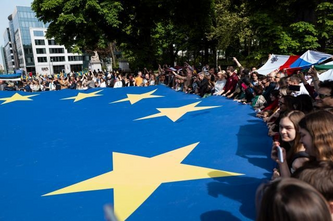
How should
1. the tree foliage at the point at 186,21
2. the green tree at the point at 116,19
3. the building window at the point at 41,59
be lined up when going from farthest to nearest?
the building window at the point at 41,59 < the green tree at the point at 116,19 < the tree foliage at the point at 186,21

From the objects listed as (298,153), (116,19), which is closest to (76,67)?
(116,19)

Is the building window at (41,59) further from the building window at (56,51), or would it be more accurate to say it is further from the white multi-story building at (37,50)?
the building window at (56,51)

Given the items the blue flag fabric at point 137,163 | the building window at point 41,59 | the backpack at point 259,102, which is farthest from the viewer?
the building window at point 41,59

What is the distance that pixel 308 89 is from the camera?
6.73 m

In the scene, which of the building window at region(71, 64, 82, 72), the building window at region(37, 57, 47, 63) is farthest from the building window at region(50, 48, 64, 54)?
the building window at region(71, 64, 82, 72)

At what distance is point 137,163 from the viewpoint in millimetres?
4625

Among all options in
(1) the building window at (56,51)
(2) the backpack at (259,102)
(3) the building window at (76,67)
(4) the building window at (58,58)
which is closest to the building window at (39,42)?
(1) the building window at (56,51)

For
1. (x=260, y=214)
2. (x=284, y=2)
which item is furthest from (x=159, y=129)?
(x=284, y=2)

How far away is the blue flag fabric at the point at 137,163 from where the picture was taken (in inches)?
131

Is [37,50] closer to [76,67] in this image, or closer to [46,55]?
[46,55]

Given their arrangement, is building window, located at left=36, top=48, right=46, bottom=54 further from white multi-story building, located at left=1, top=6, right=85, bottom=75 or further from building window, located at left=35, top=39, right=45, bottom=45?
building window, located at left=35, top=39, right=45, bottom=45

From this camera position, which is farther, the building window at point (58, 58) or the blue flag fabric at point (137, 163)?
the building window at point (58, 58)

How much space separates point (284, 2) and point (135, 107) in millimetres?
14021

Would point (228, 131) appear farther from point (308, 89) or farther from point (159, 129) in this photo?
point (308, 89)
